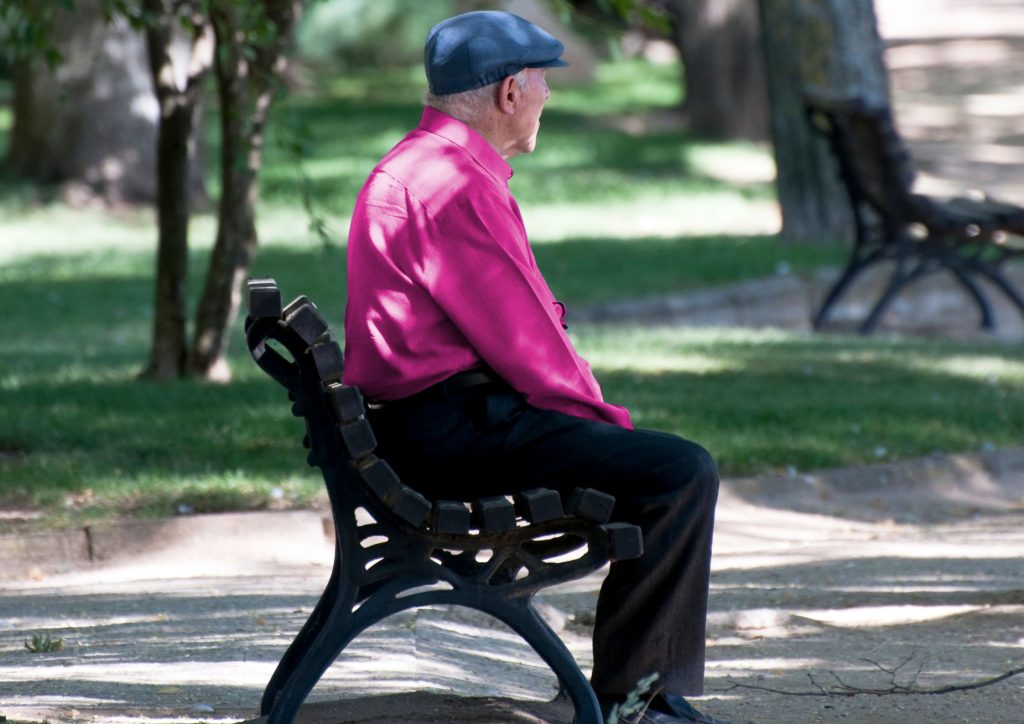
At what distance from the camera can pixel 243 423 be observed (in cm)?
793

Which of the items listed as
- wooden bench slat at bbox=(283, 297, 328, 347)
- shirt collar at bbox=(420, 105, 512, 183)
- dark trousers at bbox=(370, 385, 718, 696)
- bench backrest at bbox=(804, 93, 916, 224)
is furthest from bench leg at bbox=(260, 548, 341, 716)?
bench backrest at bbox=(804, 93, 916, 224)

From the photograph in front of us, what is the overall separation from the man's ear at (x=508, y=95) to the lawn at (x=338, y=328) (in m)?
3.22

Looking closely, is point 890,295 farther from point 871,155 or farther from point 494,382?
point 494,382

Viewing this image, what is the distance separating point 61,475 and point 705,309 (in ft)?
19.6

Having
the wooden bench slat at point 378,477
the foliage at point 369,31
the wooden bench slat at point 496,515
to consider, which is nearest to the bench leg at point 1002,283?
the wooden bench slat at point 496,515

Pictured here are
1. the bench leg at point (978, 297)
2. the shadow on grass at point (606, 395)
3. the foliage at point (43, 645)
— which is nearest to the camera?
the foliage at point (43, 645)

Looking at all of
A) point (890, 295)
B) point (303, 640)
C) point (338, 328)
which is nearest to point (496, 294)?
point (303, 640)

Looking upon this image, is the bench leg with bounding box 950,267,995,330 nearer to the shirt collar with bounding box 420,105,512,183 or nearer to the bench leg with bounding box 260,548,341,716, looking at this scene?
the shirt collar with bounding box 420,105,512,183

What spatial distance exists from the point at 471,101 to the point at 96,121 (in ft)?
45.5

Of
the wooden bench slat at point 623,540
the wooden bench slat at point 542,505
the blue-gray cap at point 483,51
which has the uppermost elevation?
the blue-gray cap at point 483,51

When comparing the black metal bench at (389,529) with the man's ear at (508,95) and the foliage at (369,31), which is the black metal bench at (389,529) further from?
the foliage at (369,31)

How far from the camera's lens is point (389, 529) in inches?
142

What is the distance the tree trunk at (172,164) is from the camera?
335 inches

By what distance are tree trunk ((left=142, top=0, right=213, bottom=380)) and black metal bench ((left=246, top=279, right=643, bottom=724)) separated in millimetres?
5096
